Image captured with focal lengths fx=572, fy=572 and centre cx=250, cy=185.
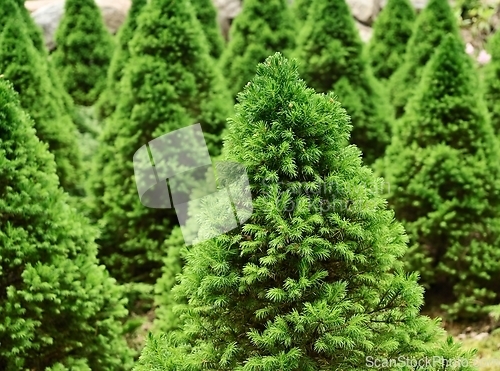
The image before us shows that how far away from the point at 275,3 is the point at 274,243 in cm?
920

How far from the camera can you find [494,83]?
9.66 metres

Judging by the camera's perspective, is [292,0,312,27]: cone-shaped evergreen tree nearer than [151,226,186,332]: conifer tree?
No

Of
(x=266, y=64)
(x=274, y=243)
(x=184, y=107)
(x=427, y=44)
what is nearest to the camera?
(x=274, y=243)

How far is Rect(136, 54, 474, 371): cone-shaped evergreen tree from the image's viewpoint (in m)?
2.38

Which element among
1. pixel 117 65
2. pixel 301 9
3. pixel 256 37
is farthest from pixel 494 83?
pixel 117 65

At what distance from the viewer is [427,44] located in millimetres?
10453

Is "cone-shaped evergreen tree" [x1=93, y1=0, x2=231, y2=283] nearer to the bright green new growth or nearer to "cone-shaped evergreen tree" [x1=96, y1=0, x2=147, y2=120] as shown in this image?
"cone-shaped evergreen tree" [x1=96, y1=0, x2=147, y2=120]

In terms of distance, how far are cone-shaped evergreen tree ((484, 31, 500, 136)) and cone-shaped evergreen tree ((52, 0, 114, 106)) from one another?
28.2ft

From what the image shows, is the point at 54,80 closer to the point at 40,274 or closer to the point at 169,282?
the point at 169,282

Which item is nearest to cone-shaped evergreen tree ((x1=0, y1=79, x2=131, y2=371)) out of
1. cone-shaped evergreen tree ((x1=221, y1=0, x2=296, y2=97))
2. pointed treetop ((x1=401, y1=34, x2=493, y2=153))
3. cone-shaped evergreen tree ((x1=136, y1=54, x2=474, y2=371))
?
cone-shaped evergreen tree ((x1=136, y1=54, x2=474, y2=371))

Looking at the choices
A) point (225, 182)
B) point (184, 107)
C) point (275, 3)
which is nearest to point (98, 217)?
point (184, 107)

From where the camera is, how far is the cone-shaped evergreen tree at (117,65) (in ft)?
34.7

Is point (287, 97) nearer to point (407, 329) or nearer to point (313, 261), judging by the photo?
point (313, 261)

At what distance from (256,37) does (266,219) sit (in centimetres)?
873
